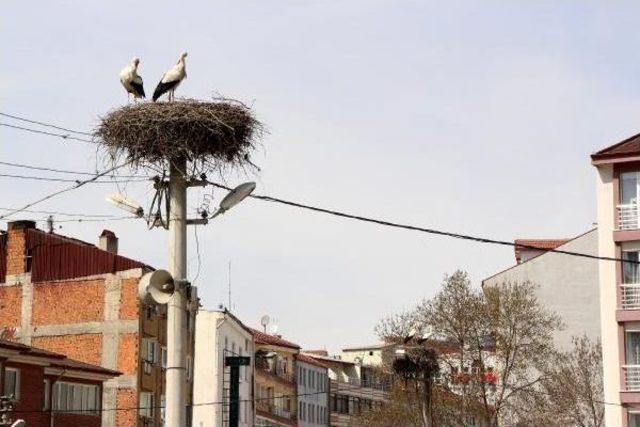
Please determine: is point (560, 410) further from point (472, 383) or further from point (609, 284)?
point (609, 284)

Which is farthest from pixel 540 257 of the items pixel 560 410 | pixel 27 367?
pixel 27 367

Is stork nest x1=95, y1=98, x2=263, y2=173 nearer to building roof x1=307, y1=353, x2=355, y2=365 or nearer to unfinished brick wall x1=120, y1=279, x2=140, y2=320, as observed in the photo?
unfinished brick wall x1=120, y1=279, x2=140, y2=320

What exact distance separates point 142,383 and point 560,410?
19.6 meters

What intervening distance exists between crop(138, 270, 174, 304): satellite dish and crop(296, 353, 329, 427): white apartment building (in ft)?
293

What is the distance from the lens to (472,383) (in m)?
64.6

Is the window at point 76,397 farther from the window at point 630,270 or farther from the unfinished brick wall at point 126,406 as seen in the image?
the window at point 630,270

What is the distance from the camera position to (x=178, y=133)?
2303 cm

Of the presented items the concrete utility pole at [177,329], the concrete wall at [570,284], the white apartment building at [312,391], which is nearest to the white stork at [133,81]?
the concrete utility pole at [177,329]

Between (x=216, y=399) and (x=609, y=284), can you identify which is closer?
(x=609, y=284)

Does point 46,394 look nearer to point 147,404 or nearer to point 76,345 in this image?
point 76,345

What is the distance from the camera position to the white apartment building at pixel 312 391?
110312 mm

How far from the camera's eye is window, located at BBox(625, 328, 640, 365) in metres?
56.1

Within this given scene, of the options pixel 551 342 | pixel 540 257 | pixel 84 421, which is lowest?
pixel 84 421

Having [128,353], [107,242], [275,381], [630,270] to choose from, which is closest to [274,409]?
[275,381]
